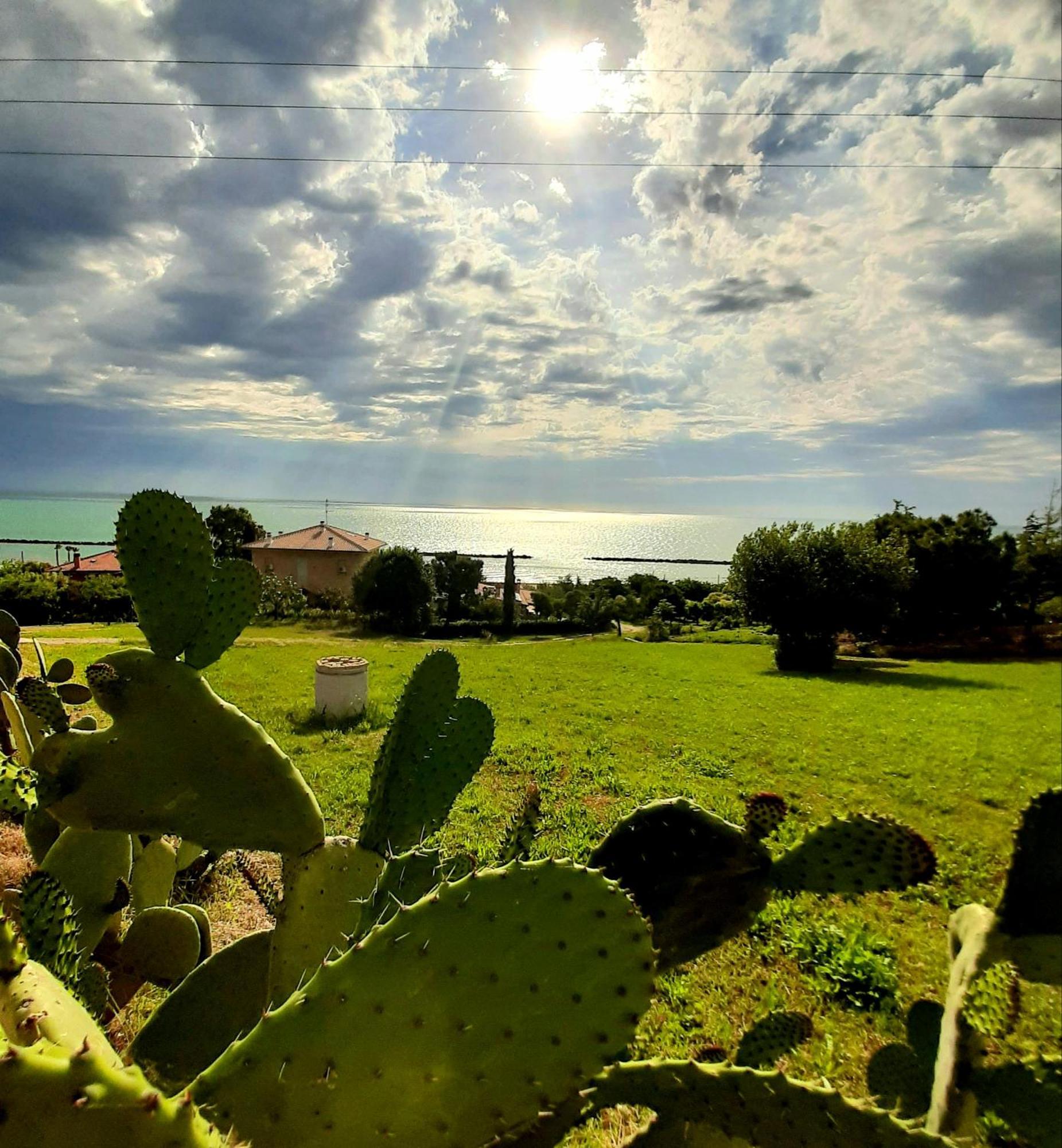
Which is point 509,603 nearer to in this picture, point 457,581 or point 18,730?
point 457,581

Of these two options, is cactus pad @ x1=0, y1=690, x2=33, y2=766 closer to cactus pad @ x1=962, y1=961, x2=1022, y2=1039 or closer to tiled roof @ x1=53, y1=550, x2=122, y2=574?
cactus pad @ x1=962, y1=961, x2=1022, y2=1039

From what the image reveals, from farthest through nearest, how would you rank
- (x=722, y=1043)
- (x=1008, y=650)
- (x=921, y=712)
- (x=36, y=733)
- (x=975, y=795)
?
(x=1008, y=650) → (x=921, y=712) → (x=975, y=795) → (x=722, y=1043) → (x=36, y=733)

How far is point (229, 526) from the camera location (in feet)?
7.64

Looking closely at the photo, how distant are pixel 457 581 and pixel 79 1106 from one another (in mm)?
5351

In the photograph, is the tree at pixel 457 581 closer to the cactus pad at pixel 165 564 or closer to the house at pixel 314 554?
the house at pixel 314 554

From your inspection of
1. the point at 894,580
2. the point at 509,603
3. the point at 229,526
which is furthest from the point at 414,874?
the point at 894,580

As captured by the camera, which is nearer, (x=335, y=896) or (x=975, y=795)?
(x=335, y=896)

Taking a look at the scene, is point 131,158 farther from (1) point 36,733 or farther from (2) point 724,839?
(2) point 724,839

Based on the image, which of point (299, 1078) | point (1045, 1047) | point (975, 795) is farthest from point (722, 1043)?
point (975, 795)

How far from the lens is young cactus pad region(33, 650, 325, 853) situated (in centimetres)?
39

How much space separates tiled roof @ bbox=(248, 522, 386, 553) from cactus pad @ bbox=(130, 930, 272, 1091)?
254 centimetres

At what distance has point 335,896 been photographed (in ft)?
1.25

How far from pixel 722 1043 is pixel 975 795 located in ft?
7.81

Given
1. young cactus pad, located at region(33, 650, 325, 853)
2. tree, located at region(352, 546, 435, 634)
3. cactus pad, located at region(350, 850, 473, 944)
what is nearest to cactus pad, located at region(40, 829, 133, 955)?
young cactus pad, located at region(33, 650, 325, 853)
